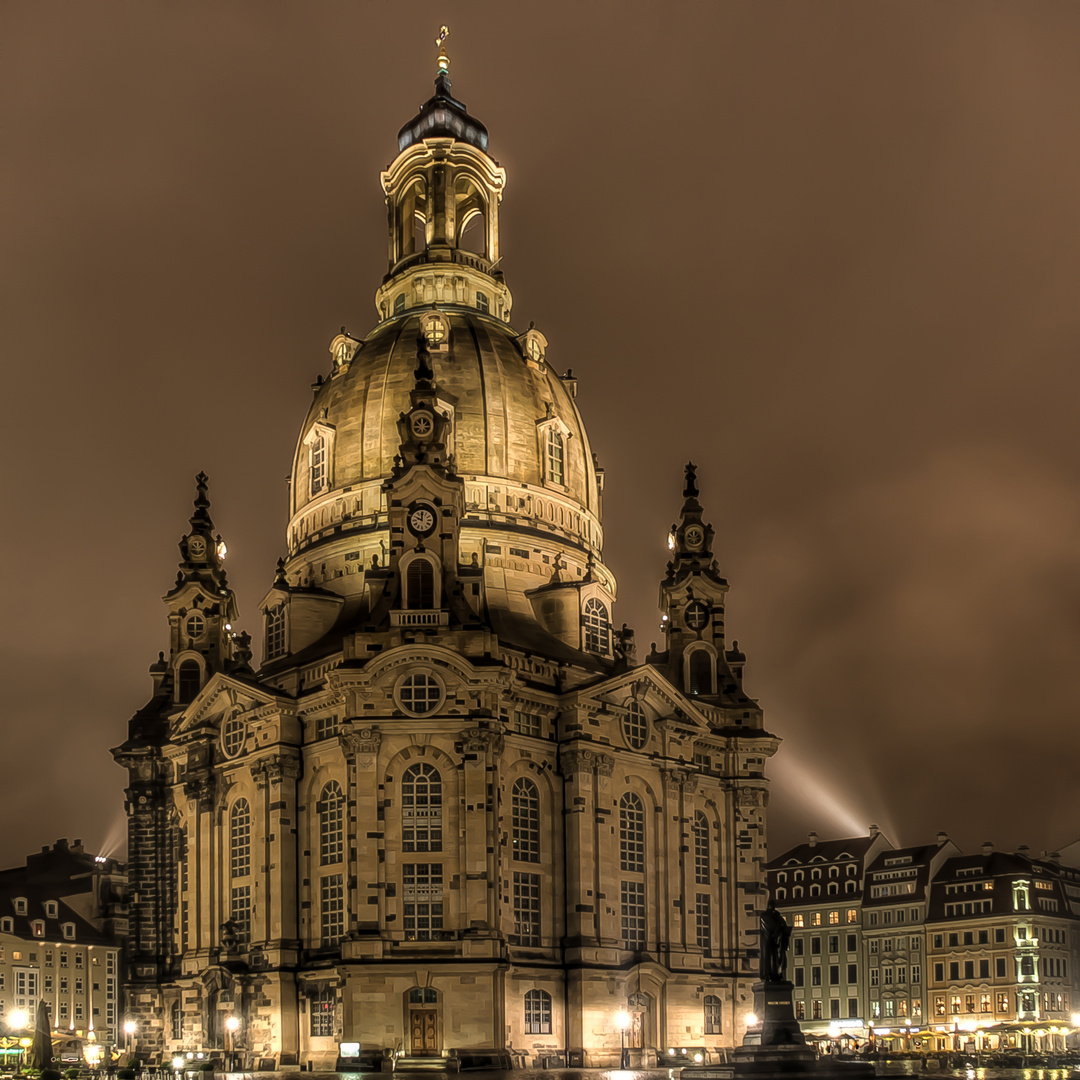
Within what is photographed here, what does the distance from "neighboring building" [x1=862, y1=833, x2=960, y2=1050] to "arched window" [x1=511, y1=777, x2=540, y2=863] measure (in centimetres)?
5598

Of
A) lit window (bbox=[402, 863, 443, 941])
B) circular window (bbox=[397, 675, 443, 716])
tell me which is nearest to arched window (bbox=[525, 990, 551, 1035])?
lit window (bbox=[402, 863, 443, 941])

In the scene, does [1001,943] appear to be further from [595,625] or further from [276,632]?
[276,632]

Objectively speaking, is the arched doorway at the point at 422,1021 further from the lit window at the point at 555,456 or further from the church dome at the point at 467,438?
the lit window at the point at 555,456

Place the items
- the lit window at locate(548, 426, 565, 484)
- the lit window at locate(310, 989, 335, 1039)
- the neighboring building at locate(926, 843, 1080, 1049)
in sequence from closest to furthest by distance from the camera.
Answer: the lit window at locate(310, 989, 335, 1039)
the lit window at locate(548, 426, 565, 484)
the neighboring building at locate(926, 843, 1080, 1049)

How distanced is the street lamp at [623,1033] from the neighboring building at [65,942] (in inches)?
1802

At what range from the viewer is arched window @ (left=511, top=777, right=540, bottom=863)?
8100 centimetres

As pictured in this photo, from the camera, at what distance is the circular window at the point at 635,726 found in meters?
85.9

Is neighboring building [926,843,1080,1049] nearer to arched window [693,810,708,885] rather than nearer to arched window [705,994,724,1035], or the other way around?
arched window [705,994,724,1035]

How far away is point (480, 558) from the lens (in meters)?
91.4

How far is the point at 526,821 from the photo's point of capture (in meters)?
81.7

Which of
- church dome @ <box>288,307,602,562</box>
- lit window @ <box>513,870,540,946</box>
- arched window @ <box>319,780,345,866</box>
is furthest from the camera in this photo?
church dome @ <box>288,307,602,562</box>

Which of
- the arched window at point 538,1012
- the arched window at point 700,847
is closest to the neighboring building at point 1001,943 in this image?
the arched window at point 700,847

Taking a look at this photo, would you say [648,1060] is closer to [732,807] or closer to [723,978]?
[723,978]

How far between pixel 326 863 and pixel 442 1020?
996 cm
